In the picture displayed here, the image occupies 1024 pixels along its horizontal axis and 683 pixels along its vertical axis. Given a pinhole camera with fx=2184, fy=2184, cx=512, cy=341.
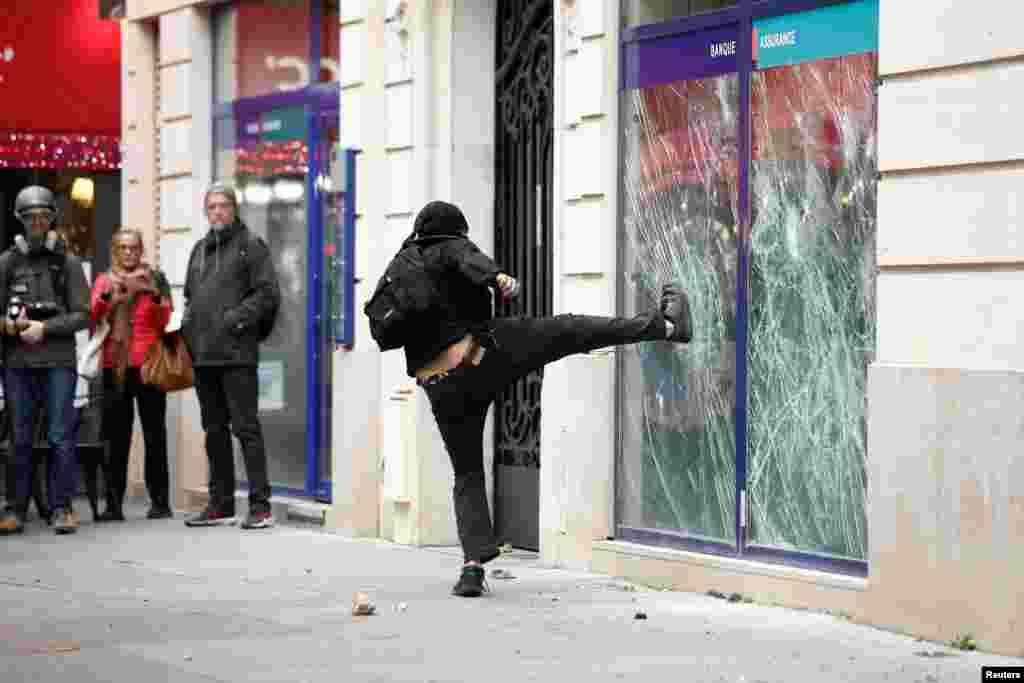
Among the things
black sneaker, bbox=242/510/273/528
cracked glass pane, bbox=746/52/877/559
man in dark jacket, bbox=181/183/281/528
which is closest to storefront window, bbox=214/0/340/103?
man in dark jacket, bbox=181/183/281/528

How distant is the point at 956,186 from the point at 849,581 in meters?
1.83

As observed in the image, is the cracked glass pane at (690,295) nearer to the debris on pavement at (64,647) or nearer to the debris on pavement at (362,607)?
the debris on pavement at (362,607)

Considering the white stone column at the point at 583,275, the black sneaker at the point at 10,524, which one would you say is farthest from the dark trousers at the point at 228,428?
the white stone column at the point at 583,275

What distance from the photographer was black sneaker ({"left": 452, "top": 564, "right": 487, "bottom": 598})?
10438mm

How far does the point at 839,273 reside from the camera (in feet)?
32.7

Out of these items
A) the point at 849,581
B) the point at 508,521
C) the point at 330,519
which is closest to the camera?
the point at 849,581

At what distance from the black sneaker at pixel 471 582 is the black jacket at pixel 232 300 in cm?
390

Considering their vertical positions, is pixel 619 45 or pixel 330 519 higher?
pixel 619 45

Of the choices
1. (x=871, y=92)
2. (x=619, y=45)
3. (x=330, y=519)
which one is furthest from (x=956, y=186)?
(x=330, y=519)

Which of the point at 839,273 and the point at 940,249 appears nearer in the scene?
the point at 940,249

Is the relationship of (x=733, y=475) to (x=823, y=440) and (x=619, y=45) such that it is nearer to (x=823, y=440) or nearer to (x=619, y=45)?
(x=823, y=440)

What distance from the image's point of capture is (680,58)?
1109 cm

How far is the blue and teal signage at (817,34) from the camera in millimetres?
9758

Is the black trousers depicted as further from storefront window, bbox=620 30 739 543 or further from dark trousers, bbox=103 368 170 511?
dark trousers, bbox=103 368 170 511
